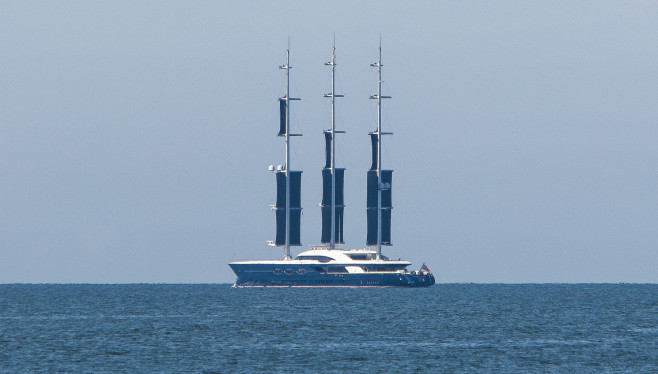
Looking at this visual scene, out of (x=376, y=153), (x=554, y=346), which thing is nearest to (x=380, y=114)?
(x=376, y=153)

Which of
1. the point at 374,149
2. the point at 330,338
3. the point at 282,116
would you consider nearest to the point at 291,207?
the point at 282,116

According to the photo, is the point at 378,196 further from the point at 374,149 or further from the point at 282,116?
the point at 282,116

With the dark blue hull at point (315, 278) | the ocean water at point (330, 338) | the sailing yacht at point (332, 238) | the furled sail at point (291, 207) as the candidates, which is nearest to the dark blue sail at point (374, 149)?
the sailing yacht at point (332, 238)

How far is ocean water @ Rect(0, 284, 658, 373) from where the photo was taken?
271 feet

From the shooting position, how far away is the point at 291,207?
190125 mm

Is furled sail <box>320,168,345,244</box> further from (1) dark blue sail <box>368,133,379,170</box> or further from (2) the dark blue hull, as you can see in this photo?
(2) the dark blue hull

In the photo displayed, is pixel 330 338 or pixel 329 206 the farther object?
pixel 329 206

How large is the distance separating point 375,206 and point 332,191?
6857 millimetres

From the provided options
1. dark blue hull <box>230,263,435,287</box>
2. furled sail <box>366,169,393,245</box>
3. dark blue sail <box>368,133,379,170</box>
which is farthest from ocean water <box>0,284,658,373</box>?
dark blue sail <box>368,133,379,170</box>

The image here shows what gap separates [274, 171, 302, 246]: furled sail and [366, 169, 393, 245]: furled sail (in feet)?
31.9

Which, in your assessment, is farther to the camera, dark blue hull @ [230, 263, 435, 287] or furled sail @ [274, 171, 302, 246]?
furled sail @ [274, 171, 302, 246]

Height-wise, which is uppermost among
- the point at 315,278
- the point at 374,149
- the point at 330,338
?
the point at 374,149

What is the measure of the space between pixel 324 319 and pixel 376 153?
6885 centimetres

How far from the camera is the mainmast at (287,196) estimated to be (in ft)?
614
